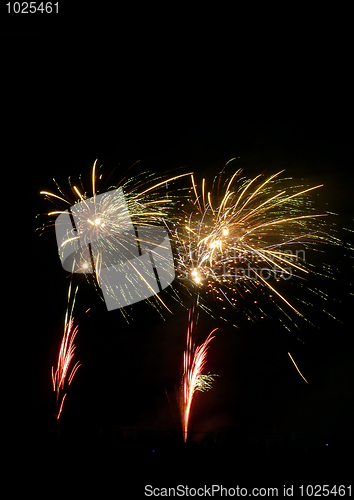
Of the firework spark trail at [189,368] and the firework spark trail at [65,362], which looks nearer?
the firework spark trail at [65,362]

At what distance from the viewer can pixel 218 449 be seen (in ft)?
14.4

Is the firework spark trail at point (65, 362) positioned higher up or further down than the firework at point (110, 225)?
further down

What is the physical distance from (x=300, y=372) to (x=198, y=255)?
5.82 m

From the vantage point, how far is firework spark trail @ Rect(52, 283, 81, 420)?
7.83m

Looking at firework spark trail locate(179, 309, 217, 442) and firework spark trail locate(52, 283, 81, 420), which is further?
firework spark trail locate(179, 309, 217, 442)

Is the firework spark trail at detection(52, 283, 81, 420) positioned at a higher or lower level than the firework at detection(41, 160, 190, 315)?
lower

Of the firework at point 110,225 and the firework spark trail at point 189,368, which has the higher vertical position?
the firework at point 110,225

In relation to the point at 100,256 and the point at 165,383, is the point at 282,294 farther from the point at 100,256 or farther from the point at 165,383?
the point at 100,256

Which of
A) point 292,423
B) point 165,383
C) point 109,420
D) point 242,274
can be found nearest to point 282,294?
point 242,274

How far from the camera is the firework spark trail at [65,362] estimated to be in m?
7.83

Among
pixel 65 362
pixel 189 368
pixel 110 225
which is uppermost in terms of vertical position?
pixel 110 225

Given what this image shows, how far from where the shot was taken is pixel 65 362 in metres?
8.70

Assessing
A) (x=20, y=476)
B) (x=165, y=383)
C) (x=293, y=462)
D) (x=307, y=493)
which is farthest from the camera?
(x=165, y=383)

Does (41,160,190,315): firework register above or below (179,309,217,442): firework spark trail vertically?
above
